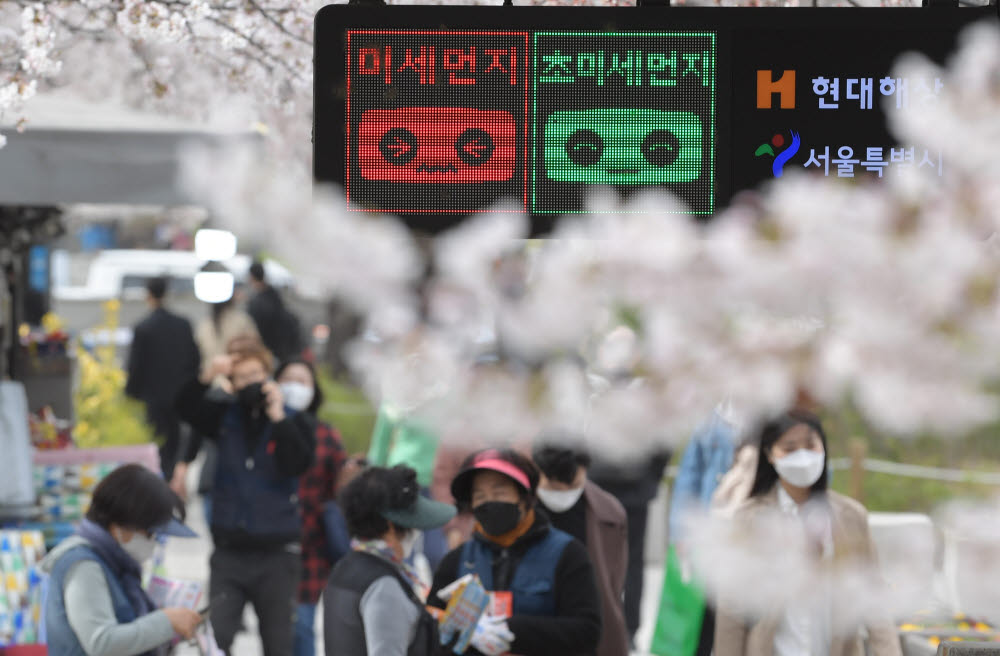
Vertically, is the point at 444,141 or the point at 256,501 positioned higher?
the point at 444,141

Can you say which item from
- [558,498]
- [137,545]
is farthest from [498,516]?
[137,545]

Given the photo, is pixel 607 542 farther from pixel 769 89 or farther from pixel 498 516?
pixel 769 89

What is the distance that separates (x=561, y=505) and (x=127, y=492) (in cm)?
173

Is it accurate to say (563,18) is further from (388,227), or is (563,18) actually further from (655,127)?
(388,227)

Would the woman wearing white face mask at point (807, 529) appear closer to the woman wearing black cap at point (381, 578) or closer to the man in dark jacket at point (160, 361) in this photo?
the woman wearing black cap at point (381, 578)

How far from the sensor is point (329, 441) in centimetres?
639

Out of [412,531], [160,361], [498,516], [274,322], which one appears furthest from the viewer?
[160,361]

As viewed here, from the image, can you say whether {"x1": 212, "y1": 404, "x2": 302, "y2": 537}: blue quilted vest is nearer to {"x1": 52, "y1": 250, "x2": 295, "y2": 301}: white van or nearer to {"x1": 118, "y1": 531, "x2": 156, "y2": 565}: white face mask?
{"x1": 118, "y1": 531, "x2": 156, "y2": 565}: white face mask

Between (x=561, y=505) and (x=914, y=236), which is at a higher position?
(x=914, y=236)

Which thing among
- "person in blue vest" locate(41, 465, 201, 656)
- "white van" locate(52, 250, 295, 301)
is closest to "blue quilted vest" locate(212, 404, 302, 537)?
"person in blue vest" locate(41, 465, 201, 656)

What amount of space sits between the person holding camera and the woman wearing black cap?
1.66 meters

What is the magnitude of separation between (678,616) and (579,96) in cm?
305

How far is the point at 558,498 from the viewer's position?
5445 mm

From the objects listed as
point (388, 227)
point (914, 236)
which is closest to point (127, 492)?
point (388, 227)
